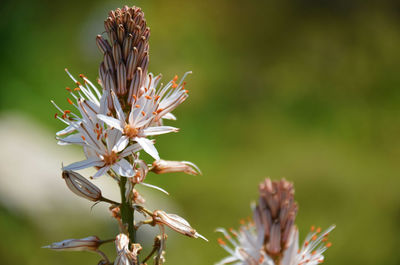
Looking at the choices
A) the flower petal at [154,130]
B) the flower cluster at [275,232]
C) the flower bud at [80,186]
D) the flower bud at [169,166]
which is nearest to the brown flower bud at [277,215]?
the flower cluster at [275,232]

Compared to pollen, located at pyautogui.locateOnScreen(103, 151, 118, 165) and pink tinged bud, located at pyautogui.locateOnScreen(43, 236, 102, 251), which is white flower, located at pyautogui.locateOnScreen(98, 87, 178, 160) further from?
pink tinged bud, located at pyautogui.locateOnScreen(43, 236, 102, 251)

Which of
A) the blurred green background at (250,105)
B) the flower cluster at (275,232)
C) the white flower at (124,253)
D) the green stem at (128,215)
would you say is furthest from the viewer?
the blurred green background at (250,105)

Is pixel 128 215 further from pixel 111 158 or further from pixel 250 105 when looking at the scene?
pixel 250 105

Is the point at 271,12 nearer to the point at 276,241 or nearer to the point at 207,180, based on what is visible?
the point at 207,180

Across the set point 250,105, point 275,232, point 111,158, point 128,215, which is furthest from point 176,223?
point 250,105

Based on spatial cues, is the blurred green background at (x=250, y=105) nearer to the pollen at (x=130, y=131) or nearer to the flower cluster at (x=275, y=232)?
the flower cluster at (x=275, y=232)

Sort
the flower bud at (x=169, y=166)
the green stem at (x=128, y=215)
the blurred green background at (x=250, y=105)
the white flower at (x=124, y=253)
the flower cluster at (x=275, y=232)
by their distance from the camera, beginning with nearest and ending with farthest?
1. the white flower at (x=124, y=253)
2. the green stem at (x=128, y=215)
3. the flower bud at (x=169, y=166)
4. the flower cluster at (x=275, y=232)
5. the blurred green background at (x=250, y=105)
